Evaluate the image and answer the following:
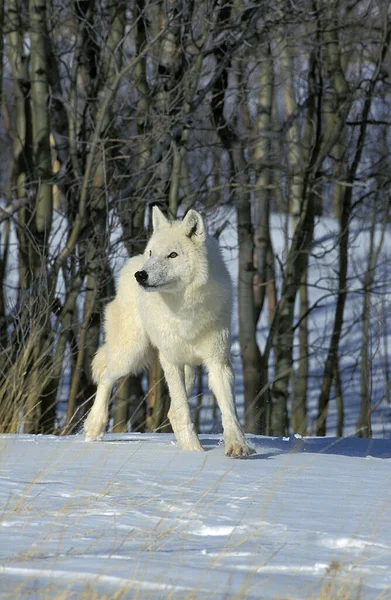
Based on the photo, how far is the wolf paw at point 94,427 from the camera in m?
6.84

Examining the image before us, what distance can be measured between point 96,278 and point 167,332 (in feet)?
15.0

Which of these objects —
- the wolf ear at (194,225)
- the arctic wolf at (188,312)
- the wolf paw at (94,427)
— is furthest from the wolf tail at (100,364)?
the wolf ear at (194,225)

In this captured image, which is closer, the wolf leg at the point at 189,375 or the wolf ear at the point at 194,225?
the wolf ear at the point at 194,225

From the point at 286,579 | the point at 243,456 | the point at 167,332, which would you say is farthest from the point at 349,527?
the point at 167,332

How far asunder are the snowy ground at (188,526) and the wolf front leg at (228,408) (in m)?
0.18

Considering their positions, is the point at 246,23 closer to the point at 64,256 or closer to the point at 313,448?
the point at 64,256

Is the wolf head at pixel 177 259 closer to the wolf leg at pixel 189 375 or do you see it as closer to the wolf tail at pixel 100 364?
Result: the wolf leg at pixel 189 375

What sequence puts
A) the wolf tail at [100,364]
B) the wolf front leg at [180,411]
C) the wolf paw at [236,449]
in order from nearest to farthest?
1. the wolf paw at [236,449]
2. the wolf front leg at [180,411]
3. the wolf tail at [100,364]

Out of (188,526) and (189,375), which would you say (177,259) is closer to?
(189,375)

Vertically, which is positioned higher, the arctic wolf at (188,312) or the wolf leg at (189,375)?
the arctic wolf at (188,312)

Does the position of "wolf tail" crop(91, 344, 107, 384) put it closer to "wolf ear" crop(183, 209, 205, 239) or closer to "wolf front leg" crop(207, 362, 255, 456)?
"wolf front leg" crop(207, 362, 255, 456)

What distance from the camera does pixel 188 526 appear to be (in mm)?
3729

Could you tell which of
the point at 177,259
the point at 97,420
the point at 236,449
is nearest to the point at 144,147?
→ the point at 97,420

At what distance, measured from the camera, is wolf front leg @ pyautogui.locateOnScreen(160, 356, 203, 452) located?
614 centimetres
